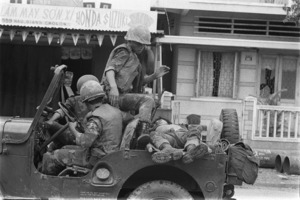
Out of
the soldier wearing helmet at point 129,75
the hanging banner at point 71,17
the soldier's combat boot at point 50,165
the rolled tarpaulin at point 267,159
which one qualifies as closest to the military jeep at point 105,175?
the soldier's combat boot at point 50,165

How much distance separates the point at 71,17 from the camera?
553 inches

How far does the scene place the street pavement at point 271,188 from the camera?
29.8 feet

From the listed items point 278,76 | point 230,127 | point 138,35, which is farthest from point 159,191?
point 278,76

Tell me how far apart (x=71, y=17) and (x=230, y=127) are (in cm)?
647

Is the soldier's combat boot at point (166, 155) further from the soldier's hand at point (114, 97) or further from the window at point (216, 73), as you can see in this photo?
the window at point (216, 73)

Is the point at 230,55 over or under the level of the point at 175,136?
over

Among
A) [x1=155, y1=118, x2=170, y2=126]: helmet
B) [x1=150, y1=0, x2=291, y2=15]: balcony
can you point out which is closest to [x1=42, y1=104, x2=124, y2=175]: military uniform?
[x1=155, y1=118, x2=170, y2=126]: helmet

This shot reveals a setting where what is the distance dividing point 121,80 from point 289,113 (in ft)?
27.3

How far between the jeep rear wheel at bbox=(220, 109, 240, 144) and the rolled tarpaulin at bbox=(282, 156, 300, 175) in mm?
2314

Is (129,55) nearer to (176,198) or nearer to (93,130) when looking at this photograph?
(93,130)

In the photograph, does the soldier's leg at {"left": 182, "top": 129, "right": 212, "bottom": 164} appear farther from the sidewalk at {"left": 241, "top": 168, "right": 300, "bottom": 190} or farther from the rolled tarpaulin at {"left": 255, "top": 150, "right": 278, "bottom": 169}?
the rolled tarpaulin at {"left": 255, "top": 150, "right": 278, "bottom": 169}

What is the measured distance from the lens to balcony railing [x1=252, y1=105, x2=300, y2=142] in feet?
44.3

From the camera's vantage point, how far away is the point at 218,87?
17.0 m

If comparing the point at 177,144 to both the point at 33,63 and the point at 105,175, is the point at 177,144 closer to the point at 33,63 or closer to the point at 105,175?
the point at 105,175
